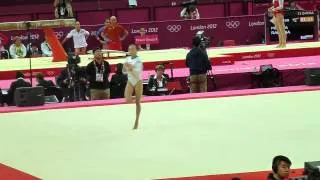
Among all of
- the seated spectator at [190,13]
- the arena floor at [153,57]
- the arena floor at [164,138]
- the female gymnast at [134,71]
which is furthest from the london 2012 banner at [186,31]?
the female gymnast at [134,71]

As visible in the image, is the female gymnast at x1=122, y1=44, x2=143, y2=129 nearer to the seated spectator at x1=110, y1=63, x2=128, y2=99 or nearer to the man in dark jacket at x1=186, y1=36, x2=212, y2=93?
the man in dark jacket at x1=186, y1=36, x2=212, y2=93

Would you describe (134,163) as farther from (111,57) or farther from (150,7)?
(150,7)

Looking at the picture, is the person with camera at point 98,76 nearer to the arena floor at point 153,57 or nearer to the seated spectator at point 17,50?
the arena floor at point 153,57

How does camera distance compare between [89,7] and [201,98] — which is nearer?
[201,98]

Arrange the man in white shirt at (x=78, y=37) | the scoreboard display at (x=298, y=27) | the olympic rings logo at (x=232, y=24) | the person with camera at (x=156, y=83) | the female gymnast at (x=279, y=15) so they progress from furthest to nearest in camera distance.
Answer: the olympic rings logo at (x=232, y=24) → the scoreboard display at (x=298, y=27) → the man in white shirt at (x=78, y=37) → the female gymnast at (x=279, y=15) → the person with camera at (x=156, y=83)

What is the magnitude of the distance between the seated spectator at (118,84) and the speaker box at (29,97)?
2.35 m

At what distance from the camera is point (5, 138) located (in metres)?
8.96

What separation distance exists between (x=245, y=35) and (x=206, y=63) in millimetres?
9411

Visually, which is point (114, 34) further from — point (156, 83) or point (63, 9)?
point (156, 83)

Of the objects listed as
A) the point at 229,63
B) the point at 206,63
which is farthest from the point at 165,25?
the point at 206,63

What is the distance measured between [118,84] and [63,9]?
8659 mm

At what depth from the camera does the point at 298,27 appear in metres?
19.9

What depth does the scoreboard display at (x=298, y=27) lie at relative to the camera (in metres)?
19.4

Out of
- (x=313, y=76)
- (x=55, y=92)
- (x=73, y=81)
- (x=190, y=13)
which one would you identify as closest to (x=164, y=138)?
(x=313, y=76)
